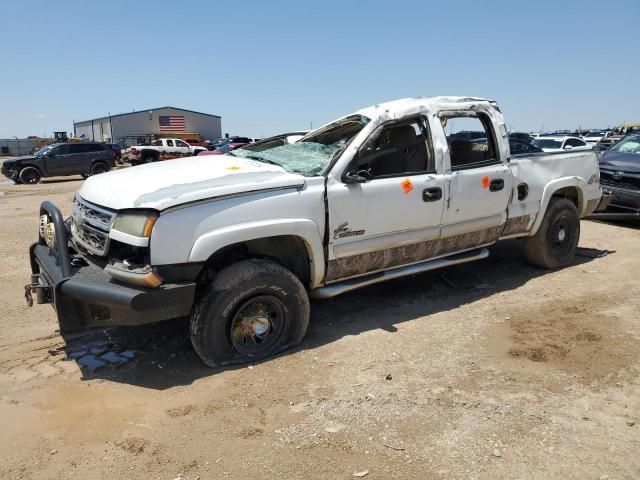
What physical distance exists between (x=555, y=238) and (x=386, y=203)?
9.54ft

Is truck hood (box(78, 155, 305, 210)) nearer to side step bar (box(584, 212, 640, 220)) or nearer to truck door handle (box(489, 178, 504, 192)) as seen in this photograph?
truck door handle (box(489, 178, 504, 192))

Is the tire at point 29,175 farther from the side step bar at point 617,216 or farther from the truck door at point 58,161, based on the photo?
the side step bar at point 617,216

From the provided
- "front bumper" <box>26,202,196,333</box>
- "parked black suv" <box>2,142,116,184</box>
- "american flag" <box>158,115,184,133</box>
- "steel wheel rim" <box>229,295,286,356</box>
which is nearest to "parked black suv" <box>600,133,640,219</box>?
"steel wheel rim" <box>229,295,286,356</box>

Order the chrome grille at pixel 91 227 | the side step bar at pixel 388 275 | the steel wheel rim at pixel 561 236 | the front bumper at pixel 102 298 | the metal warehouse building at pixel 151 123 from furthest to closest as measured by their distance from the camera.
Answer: the metal warehouse building at pixel 151 123 < the steel wheel rim at pixel 561 236 < the side step bar at pixel 388 275 < the chrome grille at pixel 91 227 < the front bumper at pixel 102 298

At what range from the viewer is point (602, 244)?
24.8 feet

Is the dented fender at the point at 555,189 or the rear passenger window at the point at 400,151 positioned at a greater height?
the rear passenger window at the point at 400,151

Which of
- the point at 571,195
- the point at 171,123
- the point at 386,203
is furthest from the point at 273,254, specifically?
the point at 171,123

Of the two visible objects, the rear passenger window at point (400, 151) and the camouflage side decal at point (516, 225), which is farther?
the camouflage side decal at point (516, 225)

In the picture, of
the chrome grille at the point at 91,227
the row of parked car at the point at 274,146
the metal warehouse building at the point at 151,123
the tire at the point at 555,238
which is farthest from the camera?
the metal warehouse building at the point at 151,123

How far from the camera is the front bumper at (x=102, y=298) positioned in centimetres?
324

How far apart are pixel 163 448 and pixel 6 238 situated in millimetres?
6989

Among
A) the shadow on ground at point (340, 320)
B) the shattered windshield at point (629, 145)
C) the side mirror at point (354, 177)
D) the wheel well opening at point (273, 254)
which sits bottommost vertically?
the shadow on ground at point (340, 320)

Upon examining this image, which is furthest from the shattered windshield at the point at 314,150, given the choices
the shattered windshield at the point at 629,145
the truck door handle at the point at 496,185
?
the shattered windshield at the point at 629,145

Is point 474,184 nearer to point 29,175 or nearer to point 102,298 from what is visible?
point 102,298
